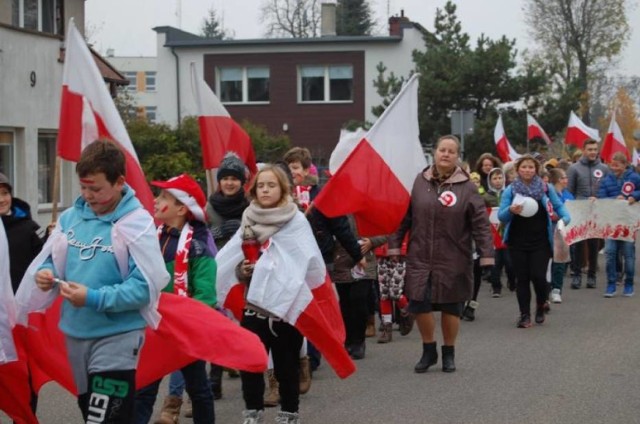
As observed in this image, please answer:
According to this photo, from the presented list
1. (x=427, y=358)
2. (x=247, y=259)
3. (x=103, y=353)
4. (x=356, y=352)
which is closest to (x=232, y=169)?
(x=247, y=259)

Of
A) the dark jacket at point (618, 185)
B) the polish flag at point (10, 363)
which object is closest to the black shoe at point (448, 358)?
the polish flag at point (10, 363)

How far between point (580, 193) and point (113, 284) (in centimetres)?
1266

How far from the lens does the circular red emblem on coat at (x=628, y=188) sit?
15.6 m

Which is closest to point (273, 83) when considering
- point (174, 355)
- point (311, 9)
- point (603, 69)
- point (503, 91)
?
point (503, 91)

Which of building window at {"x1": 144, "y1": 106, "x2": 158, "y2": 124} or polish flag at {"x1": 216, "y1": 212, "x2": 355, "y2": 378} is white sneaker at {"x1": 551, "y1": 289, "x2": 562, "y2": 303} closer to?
polish flag at {"x1": 216, "y1": 212, "x2": 355, "y2": 378}

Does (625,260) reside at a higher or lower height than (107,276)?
lower

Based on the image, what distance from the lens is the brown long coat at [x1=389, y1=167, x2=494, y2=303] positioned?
882cm

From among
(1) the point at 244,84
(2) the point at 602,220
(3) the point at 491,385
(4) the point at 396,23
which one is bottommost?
(3) the point at 491,385

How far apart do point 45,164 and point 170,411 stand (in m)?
14.9

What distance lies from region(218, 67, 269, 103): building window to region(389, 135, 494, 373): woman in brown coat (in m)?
37.5

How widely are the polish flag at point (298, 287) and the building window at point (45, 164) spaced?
48.3ft

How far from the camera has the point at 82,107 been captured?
7.19 m

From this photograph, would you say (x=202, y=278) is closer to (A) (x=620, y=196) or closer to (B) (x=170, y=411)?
(B) (x=170, y=411)

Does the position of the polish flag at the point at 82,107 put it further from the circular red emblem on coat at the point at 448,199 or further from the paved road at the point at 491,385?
the circular red emblem on coat at the point at 448,199
